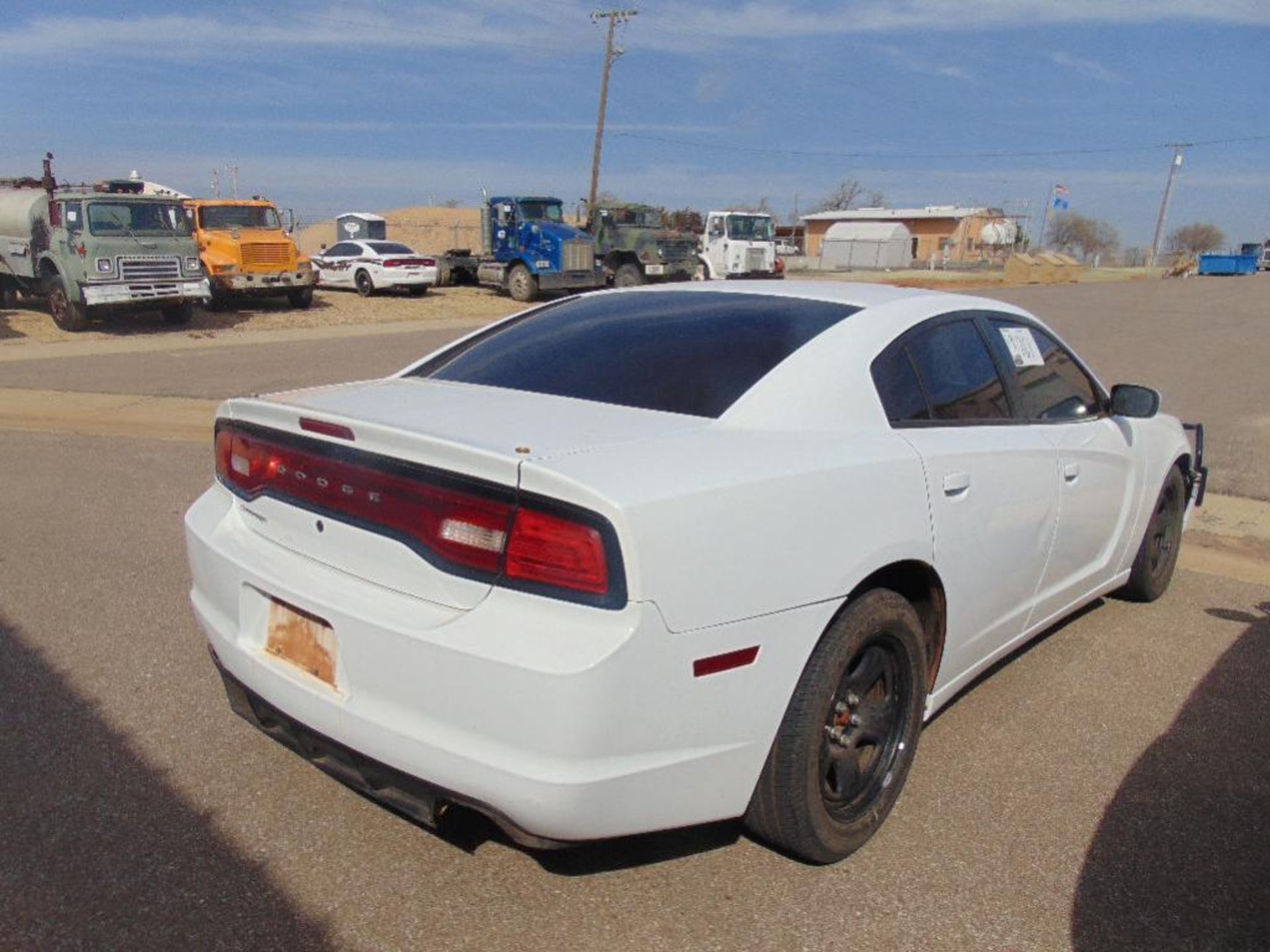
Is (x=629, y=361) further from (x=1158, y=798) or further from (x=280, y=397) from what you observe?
(x=1158, y=798)

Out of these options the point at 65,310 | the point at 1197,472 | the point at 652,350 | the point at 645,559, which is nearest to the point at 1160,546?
the point at 1197,472

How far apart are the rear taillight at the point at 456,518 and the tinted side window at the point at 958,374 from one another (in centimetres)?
149

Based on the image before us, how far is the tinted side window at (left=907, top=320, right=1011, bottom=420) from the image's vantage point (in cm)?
333

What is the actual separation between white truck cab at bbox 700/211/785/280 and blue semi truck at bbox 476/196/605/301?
4.17 m

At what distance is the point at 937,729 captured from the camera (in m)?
3.67

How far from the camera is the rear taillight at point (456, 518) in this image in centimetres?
225

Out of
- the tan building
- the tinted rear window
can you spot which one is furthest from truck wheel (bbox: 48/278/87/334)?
the tan building

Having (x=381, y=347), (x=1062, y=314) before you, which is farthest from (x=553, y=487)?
(x=1062, y=314)

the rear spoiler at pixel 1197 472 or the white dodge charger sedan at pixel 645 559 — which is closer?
→ the white dodge charger sedan at pixel 645 559

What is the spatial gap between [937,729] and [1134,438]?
167 centimetres

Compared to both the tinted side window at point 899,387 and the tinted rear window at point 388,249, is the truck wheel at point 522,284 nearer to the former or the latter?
the tinted rear window at point 388,249

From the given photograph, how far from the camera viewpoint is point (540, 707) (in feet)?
7.23

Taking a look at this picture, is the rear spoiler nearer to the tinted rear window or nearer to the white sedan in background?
the white sedan in background

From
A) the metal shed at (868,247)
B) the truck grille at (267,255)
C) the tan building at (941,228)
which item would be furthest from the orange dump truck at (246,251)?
the tan building at (941,228)
